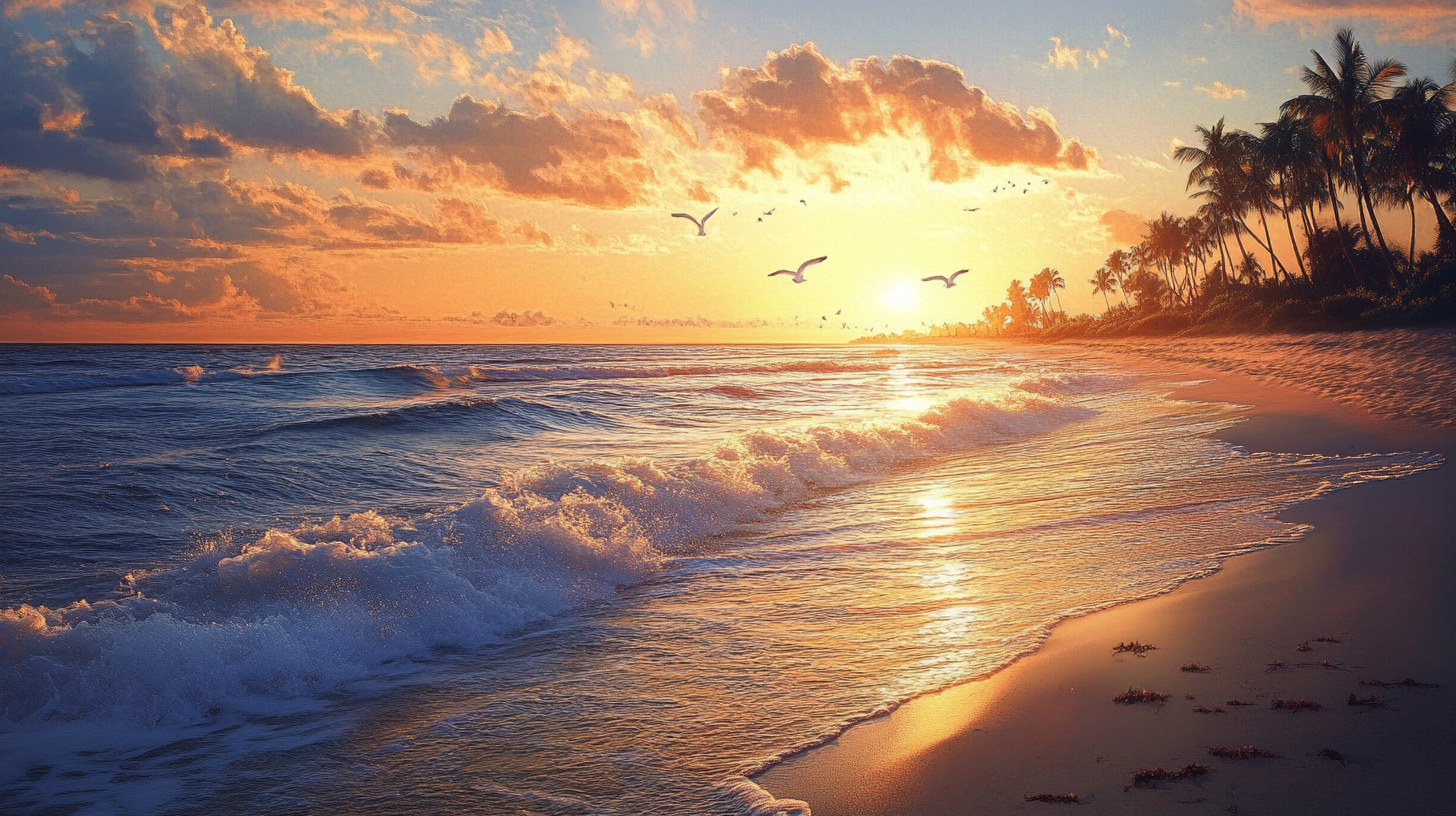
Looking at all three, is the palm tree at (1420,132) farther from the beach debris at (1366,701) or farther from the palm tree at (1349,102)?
the beach debris at (1366,701)

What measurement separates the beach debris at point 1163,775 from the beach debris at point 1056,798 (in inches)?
9.3

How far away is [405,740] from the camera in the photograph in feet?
13.7

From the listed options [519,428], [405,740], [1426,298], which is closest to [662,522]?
[405,740]

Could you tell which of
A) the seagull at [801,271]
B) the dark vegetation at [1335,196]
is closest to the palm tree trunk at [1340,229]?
the dark vegetation at [1335,196]

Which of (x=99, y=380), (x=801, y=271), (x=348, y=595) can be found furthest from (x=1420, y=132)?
(x=99, y=380)

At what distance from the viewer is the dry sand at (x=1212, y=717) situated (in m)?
3.10

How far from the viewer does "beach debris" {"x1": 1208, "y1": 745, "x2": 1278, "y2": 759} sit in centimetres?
329


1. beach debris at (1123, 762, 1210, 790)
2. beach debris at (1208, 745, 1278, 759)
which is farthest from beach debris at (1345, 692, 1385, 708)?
beach debris at (1123, 762, 1210, 790)

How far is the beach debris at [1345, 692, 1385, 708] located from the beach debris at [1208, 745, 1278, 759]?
711mm

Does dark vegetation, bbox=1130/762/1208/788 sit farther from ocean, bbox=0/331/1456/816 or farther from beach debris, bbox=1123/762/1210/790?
ocean, bbox=0/331/1456/816

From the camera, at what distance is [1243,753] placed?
332 centimetres

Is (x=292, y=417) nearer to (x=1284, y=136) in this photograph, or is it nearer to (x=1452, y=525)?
(x=1452, y=525)

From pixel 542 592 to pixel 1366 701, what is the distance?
5.49 metres

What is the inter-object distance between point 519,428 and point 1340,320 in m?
41.2
